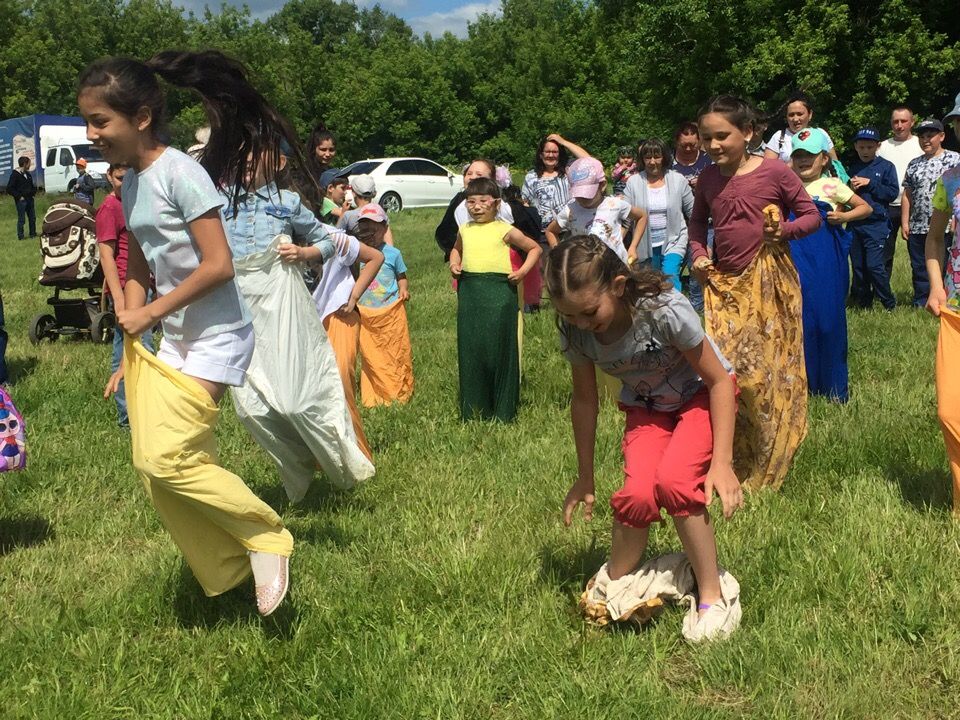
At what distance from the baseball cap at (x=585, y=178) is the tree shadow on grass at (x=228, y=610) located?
4.38 m

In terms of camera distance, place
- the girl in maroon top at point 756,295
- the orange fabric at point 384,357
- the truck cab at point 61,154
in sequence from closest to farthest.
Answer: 1. the girl in maroon top at point 756,295
2. the orange fabric at point 384,357
3. the truck cab at point 61,154

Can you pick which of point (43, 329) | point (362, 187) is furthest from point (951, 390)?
point (43, 329)

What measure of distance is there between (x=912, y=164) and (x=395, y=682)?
29.9ft

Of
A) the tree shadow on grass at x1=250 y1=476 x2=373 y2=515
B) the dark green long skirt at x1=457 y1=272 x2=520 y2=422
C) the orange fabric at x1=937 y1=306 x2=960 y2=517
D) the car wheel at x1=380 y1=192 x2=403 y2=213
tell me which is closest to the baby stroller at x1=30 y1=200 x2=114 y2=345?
the dark green long skirt at x1=457 y1=272 x2=520 y2=422

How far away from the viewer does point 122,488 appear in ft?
20.3

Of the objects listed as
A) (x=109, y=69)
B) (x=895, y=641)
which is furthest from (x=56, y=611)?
(x=895, y=641)

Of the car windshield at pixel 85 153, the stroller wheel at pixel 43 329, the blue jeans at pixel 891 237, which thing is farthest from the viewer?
the car windshield at pixel 85 153

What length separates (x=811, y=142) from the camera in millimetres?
7289

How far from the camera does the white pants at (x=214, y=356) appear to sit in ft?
12.7

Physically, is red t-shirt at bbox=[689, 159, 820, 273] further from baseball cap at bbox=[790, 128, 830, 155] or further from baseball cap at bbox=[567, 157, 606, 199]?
baseball cap at bbox=[567, 157, 606, 199]

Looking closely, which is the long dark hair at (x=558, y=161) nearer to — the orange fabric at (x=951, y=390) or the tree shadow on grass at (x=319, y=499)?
the tree shadow on grass at (x=319, y=499)

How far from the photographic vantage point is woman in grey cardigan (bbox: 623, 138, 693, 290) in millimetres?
9148

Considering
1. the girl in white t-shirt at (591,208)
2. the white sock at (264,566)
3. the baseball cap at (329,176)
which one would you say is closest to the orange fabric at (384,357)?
the girl in white t-shirt at (591,208)

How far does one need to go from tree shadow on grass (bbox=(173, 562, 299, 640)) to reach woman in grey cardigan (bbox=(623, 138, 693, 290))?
216 inches
